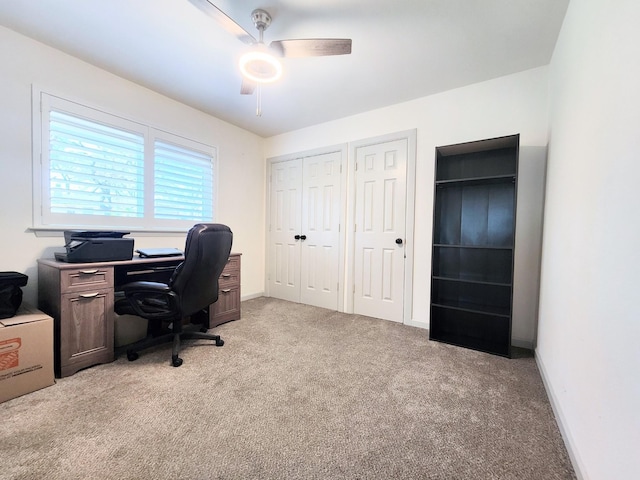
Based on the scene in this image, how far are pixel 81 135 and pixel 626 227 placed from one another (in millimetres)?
3657

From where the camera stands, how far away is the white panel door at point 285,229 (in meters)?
3.88

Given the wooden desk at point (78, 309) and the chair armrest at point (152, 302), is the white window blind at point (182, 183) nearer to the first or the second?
the wooden desk at point (78, 309)

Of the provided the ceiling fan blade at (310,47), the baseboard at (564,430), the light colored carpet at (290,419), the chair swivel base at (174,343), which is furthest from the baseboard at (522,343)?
the ceiling fan blade at (310,47)

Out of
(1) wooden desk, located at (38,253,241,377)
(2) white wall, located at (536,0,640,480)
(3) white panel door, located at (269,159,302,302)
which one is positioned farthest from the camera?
(3) white panel door, located at (269,159,302,302)

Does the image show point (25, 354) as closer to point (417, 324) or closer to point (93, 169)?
point (93, 169)

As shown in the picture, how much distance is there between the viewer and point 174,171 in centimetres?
307

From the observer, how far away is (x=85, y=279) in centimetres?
190

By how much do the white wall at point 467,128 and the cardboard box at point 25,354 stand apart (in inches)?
123

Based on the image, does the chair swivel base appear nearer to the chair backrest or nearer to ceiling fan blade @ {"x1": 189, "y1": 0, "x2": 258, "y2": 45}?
the chair backrest

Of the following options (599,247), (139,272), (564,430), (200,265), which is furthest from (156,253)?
(564,430)

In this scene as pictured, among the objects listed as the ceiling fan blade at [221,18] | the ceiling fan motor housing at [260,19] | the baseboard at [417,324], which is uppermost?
the ceiling fan motor housing at [260,19]

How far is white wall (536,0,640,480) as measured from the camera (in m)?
0.83

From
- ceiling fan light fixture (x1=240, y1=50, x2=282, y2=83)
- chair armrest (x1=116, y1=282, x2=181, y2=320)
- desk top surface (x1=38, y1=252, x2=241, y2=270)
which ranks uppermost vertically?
ceiling fan light fixture (x1=240, y1=50, x2=282, y2=83)

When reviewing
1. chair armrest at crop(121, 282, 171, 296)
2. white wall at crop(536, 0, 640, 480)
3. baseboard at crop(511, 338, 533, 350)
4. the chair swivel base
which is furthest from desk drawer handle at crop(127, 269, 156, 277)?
baseboard at crop(511, 338, 533, 350)
